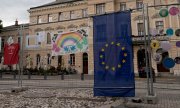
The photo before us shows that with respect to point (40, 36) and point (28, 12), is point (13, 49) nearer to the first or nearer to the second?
point (40, 36)

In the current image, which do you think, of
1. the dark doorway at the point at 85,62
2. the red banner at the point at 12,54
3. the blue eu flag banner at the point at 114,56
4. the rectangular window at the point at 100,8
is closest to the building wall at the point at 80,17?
the rectangular window at the point at 100,8

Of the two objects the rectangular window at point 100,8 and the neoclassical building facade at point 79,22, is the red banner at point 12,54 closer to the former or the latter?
the neoclassical building facade at point 79,22

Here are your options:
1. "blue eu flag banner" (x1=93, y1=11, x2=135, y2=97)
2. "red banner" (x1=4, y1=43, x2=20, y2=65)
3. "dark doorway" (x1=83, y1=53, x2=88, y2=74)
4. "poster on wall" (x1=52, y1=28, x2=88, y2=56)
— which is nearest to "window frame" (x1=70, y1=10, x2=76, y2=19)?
"dark doorway" (x1=83, y1=53, x2=88, y2=74)

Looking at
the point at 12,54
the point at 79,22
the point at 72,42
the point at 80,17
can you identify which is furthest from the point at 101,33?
the point at 80,17

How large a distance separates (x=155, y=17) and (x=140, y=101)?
28186mm

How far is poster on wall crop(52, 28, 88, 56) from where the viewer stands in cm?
1314

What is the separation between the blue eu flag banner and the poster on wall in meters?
2.33

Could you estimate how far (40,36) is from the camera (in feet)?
61.9

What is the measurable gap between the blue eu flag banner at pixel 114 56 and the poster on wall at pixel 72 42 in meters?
2.33

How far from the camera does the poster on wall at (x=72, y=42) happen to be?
13.1 metres

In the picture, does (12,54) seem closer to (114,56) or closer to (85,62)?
(114,56)

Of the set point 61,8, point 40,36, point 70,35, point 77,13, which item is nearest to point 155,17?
point 77,13

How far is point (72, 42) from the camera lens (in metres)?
13.3

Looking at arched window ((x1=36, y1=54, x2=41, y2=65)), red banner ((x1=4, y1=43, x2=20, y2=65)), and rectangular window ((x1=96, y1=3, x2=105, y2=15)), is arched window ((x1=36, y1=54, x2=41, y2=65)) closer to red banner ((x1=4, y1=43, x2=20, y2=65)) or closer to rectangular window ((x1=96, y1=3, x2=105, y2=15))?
rectangular window ((x1=96, y1=3, x2=105, y2=15))
